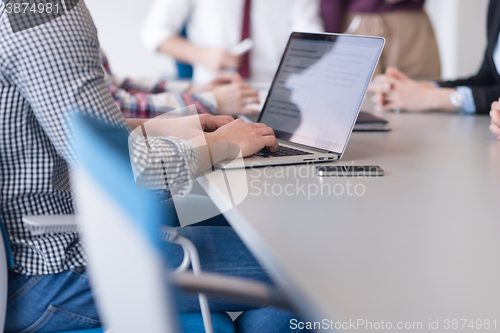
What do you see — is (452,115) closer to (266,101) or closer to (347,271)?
(266,101)

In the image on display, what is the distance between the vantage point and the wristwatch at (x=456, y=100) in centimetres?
119

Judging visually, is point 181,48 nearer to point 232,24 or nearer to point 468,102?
point 232,24

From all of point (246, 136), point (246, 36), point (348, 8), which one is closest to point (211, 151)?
point (246, 136)

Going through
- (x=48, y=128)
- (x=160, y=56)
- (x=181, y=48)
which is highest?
(x=48, y=128)

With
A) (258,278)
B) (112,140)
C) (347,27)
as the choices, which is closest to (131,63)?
(347,27)

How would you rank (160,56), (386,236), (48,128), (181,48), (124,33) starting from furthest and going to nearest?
(160,56) → (124,33) → (181,48) → (48,128) → (386,236)

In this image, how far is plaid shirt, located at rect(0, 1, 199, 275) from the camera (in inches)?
22.7

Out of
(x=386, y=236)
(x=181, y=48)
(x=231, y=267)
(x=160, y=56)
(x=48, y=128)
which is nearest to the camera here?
(x=386, y=236)

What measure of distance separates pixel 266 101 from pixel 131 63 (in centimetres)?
322

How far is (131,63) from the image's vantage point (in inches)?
152

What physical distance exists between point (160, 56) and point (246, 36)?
6.31 ft

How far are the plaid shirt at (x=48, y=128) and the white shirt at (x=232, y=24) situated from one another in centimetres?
147

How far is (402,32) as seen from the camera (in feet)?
6.77

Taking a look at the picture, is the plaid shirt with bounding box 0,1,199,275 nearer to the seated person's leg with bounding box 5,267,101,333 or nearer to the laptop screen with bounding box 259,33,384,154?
the seated person's leg with bounding box 5,267,101,333
